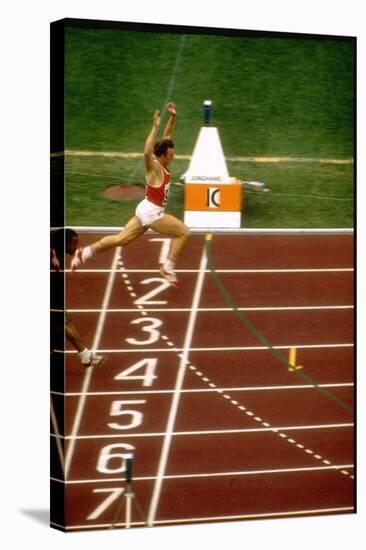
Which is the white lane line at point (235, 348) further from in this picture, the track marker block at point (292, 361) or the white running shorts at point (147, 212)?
the white running shorts at point (147, 212)

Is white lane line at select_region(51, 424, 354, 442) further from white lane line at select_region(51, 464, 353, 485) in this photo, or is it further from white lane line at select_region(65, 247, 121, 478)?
white lane line at select_region(51, 464, 353, 485)

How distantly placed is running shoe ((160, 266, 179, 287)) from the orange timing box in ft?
1.59

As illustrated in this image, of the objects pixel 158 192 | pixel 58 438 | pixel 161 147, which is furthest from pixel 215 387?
pixel 161 147

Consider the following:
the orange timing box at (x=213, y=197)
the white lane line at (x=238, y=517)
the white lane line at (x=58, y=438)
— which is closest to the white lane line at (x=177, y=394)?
the white lane line at (x=238, y=517)

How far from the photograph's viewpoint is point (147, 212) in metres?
10.9

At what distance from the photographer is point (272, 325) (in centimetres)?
1129

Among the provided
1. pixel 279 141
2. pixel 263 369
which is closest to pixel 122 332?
Result: pixel 263 369

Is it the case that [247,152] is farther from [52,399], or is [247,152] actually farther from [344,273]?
[52,399]

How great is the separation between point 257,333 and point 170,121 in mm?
1649

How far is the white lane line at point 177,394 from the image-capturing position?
11.0 metres

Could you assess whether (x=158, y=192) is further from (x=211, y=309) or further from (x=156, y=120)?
(x=211, y=309)

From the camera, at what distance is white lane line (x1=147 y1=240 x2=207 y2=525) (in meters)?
11.0

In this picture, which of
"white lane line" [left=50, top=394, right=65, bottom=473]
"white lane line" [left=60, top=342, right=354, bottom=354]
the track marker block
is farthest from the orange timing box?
"white lane line" [left=50, top=394, right=65, bottom=473]

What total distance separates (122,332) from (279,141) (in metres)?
1.82
